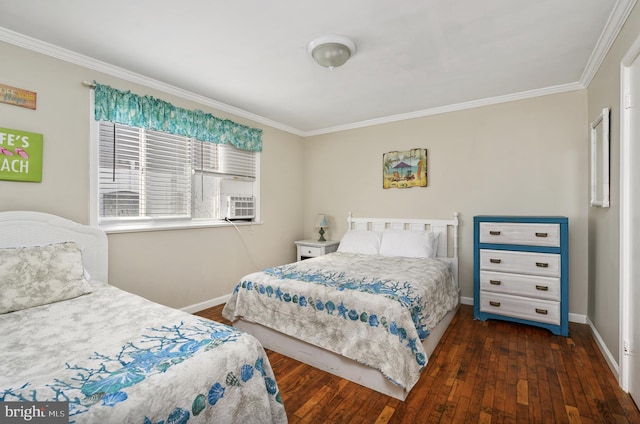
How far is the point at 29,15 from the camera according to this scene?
1.93 m

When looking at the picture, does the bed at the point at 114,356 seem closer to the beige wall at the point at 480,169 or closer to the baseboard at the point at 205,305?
the baseboard at the point at 205,305

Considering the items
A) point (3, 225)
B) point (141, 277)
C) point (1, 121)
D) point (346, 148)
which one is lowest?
point (141, 277)

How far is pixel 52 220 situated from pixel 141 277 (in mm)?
895

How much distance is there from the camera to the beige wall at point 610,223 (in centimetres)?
204

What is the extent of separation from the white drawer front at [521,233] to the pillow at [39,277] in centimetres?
342

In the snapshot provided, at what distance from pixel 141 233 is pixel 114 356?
6.46ft

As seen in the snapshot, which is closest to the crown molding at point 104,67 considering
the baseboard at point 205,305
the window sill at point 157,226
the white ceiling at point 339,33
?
the white ceiling at point 339,33

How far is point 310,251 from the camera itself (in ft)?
14.1

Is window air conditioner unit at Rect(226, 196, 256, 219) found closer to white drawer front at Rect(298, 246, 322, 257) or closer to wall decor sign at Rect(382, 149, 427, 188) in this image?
white drawer front at Rect(298, 246, 322, 257)

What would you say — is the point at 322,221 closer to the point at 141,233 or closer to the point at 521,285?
the point at 141,233

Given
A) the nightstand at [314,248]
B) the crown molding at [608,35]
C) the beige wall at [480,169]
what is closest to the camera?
the crown molding at [608,35]

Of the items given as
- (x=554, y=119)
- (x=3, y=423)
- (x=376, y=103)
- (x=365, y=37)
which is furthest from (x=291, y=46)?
(x=554, y=119)

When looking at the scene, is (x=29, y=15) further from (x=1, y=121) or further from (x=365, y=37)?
(x=365, y=37)

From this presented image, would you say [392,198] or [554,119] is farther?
[392,198]
